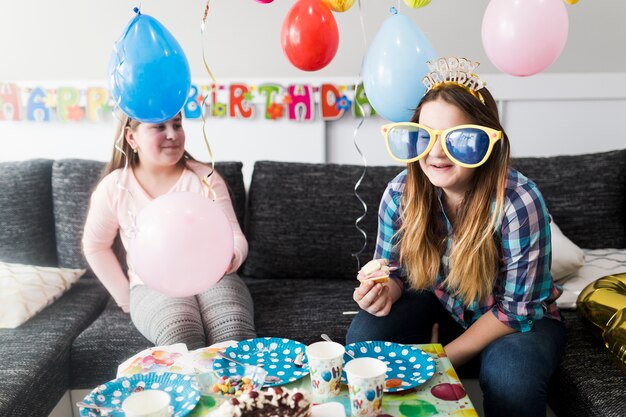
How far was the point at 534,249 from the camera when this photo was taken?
1445 mm

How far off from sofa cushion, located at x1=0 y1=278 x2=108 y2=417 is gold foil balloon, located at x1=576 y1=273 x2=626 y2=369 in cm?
148

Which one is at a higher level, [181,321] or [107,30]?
[107,30]

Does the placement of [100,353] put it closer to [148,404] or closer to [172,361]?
[172,361]

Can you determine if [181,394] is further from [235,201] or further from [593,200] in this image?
[593,200]

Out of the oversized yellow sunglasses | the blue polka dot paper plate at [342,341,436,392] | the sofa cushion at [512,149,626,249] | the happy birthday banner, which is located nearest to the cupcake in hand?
the blue polka dot paper plate at [342,341,436,392]

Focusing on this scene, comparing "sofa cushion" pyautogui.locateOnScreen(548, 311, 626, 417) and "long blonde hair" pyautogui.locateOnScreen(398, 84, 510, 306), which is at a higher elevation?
"long blonde hair" pyautogui.locateOnScreen(398, 84, 510, 306)

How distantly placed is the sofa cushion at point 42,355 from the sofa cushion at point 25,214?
10.3 inches

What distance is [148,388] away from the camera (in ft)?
4.11

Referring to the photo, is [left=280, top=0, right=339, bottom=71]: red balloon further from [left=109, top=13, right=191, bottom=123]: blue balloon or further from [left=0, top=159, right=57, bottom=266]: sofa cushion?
[left=0, top=159, right=57, bottom=266]: sofa cushion

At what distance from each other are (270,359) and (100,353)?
27.4 inches

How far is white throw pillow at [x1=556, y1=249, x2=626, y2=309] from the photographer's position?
1.92 metres

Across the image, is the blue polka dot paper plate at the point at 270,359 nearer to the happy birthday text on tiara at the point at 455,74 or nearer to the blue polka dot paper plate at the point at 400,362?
the blue polka dot paper plate at the point at 400,362

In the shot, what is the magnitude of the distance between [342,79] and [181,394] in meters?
1.65

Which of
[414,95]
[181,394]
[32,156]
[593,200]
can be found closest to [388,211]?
[414,95]
